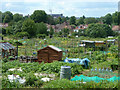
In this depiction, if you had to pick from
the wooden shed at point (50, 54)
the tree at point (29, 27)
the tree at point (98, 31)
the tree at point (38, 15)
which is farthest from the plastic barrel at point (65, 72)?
the tree at point (38, 15)

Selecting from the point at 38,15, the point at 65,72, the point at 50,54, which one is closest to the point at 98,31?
the point at 38,15

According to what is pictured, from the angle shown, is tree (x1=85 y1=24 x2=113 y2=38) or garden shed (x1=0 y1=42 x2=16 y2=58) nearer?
garden shed (x1=0 y1=42 x2=16 y2=58)

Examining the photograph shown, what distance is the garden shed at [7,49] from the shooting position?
35.8 feet

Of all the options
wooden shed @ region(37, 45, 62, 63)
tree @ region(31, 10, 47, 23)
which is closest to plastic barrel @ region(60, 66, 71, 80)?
wooden shed @ region(37, 45, 62, 63)

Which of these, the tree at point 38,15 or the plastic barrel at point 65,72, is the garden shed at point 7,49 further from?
the tree at point 38,15

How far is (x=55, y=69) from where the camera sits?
7.81m

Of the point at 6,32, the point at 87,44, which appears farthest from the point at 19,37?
the point at 87,44

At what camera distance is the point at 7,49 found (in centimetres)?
1135

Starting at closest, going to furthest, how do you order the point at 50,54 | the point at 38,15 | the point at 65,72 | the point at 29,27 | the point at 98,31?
the point at 65,72, the point at 50,54, the point at 29,27, the point at 98,31, the point at 38,15

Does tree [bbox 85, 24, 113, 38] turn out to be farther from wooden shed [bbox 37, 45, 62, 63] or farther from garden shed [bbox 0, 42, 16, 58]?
wooden shed [bbox 37, 45, 62, 63]

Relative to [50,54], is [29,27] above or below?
above

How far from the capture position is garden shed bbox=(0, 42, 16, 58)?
35.8ft

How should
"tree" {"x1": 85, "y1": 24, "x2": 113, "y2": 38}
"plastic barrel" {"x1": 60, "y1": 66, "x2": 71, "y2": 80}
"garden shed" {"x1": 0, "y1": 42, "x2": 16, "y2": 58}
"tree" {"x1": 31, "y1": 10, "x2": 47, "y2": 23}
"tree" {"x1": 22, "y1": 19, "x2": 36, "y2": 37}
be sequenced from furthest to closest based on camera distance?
"tree" {"x1": 31, "y1": 10, "x2": 47, "y2": 23} < "tree" {"x1": 85, "y1": 24, "x2": 113, "y2": 38} < "tree" {"x1": 22, "y1": 19, "x2": 36, "y2": 37} < "garden shed" {"x1": 0, "y1": 42, "x2": 16, "y2": 58} < "plastic barrel" {"x1": 60, "y1": 66, "x2": 71, "y2": 80}

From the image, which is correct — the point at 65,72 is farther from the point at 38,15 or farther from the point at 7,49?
the point at 38,15
